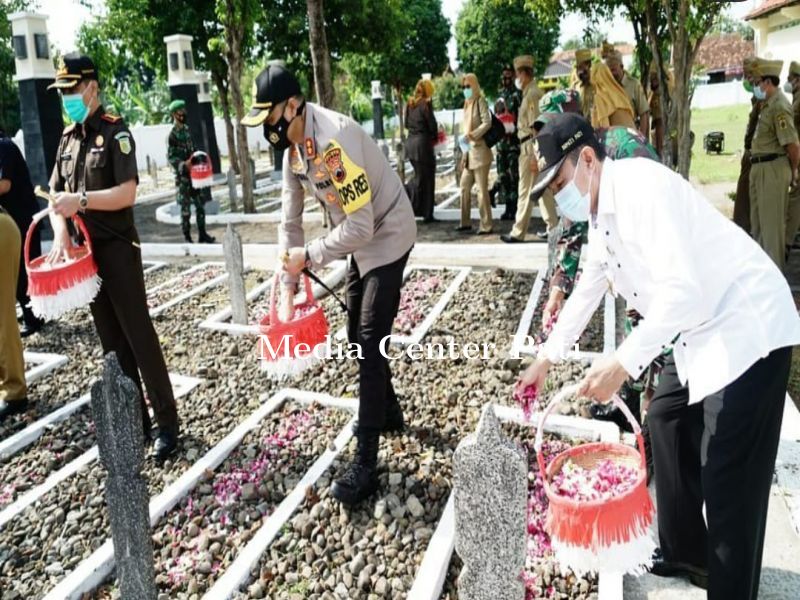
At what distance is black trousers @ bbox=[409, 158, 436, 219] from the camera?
33.7 ft

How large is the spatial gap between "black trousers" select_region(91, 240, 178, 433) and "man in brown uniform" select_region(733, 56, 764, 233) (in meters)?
5.96

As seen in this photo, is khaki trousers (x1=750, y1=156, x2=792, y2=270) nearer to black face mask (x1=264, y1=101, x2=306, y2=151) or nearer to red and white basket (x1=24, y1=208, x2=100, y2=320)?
black face mask (x1=264, y1=101, x2=306, y2=151)

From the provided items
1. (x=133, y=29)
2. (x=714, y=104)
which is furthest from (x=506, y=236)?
(x=714, y=104)

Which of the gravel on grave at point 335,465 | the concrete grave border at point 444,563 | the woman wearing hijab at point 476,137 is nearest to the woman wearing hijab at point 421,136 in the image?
the woman wearing hijab at point 476,137

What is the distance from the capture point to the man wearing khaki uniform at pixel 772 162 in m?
6.43

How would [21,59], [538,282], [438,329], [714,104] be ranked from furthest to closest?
[714,104], [21,59], [538,282], [438,329]

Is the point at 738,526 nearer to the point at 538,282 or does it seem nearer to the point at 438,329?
the point at 438,329

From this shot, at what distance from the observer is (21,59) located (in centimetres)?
1254

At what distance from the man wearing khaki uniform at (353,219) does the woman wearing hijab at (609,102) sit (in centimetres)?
252

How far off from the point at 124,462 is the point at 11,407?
290 cm

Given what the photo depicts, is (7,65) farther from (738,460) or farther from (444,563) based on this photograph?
(738,460)

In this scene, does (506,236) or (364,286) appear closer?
(364,286)

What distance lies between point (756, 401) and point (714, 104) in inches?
2004

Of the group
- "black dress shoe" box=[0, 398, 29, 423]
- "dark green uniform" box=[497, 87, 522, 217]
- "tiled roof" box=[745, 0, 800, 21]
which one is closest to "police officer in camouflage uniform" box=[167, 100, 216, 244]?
"dark green uniform" box=[497, 87, 522, 217]
